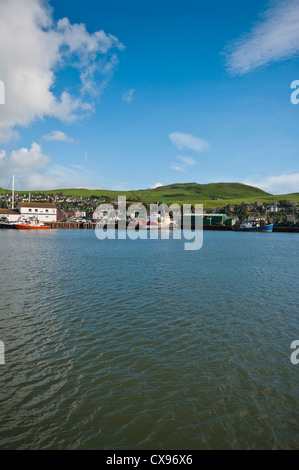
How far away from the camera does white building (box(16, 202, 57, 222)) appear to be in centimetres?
13266

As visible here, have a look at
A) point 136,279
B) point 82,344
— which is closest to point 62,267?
point 136,279

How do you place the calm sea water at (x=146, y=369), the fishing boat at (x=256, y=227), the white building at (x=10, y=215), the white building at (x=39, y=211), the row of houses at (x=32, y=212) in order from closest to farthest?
the calm sea water at (x=146, y=369) < the white building at (x=10, y=215) < the row of houses at (x=32, y=212) < the white building at (x=39, y=211) < the fishing boat at (x=256, y=227)

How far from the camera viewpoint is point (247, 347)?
12.4 metres

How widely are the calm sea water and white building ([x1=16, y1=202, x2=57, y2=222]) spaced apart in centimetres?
12121

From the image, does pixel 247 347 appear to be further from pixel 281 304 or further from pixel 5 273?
pixel 5 273

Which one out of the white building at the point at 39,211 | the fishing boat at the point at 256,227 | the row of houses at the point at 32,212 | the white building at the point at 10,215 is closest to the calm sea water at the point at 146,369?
the white building at the point at 10,215

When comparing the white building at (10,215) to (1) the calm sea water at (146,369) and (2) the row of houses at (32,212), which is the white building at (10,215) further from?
(1) the calm sea water at (146,369)

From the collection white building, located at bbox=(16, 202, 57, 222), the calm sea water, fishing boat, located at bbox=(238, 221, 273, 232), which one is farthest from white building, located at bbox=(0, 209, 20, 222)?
the calm sea water

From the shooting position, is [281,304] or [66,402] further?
[281,304]

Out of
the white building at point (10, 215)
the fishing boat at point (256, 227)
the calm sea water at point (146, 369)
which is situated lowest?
the calm sea water at point (146, 369)

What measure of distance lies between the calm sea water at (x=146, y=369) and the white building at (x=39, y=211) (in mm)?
121211

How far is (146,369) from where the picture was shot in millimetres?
10484

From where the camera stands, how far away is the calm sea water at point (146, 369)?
7.43 meters
